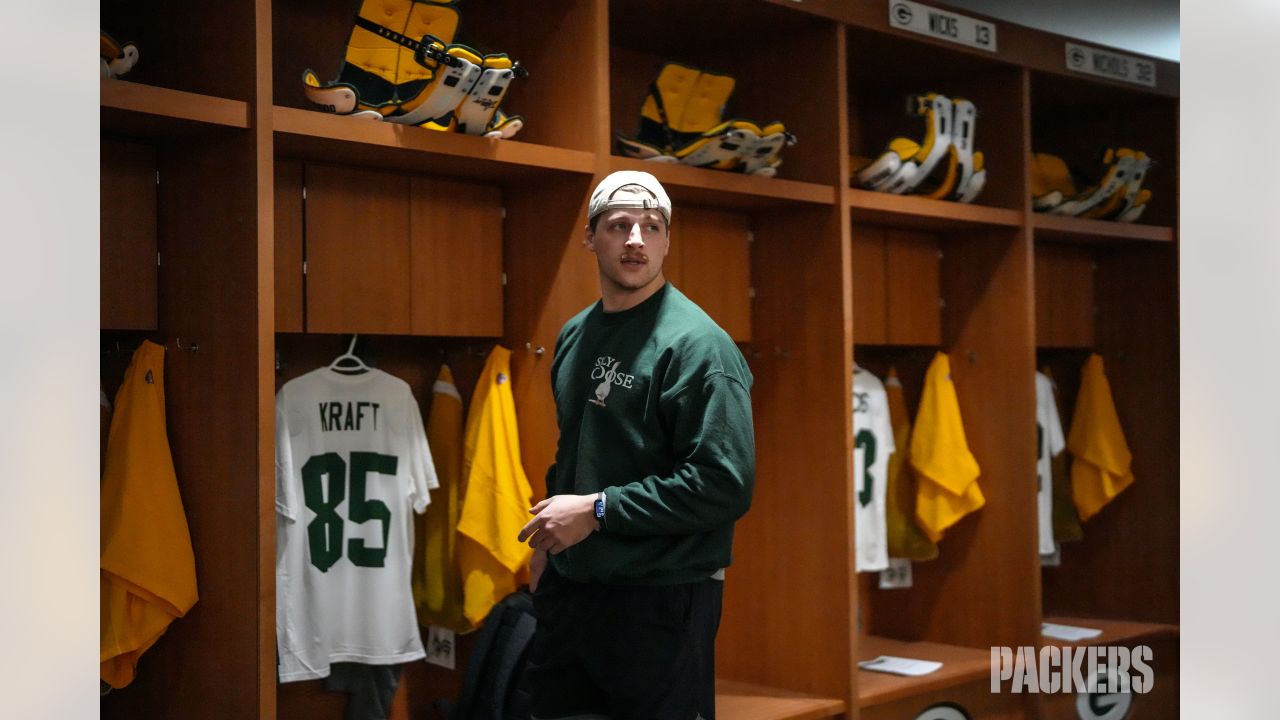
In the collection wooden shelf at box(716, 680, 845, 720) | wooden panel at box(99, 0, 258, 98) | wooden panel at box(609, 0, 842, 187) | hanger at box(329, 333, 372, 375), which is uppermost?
wooden panel at box(609, 0, 842, 187)

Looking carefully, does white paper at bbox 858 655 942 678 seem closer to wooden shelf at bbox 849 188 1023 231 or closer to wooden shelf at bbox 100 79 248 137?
wooden shelf at bbox 849 188 1023 231

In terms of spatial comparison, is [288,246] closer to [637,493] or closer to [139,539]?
[139,539]

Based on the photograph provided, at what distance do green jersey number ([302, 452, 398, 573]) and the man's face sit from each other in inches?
37.2

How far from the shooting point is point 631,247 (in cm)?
221

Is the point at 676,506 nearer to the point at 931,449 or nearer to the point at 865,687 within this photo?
the point at 865,687

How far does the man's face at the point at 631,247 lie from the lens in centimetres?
221

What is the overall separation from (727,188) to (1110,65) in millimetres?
1989

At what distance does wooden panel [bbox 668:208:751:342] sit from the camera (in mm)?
3477

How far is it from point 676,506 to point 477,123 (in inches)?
45.2

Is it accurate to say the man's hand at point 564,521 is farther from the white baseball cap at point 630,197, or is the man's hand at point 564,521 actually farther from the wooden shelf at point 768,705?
the wooden shelf at point 768,705

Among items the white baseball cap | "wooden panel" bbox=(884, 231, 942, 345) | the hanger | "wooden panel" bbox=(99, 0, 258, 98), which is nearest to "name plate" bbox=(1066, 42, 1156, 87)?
"wooden panel" bbox=(884, 231, 942, 345)

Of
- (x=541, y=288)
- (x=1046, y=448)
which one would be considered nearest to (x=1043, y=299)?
(x=1046, y=448)
